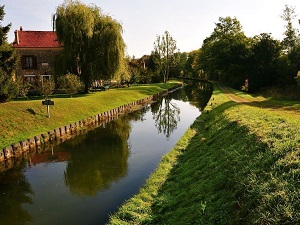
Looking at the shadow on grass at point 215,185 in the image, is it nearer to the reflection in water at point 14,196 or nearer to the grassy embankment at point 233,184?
the grassy embankment at point 233,184

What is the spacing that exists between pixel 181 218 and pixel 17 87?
21.2 meters

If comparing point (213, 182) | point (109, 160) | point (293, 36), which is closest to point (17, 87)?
point (109, 160)

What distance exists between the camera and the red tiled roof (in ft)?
132

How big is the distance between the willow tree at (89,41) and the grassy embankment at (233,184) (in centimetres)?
2380

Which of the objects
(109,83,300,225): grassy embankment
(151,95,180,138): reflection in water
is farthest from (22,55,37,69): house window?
(109,83,300,225): grassy embankment

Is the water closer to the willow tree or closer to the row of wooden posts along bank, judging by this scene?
the row of wooden posts along bank

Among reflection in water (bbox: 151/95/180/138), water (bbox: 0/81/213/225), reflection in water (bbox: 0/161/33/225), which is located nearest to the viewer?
reflection in water (bbox: 0/161/33/225)

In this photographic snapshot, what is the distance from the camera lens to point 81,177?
12.9 m

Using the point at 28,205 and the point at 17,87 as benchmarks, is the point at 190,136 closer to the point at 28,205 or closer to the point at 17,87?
the point at 28,205

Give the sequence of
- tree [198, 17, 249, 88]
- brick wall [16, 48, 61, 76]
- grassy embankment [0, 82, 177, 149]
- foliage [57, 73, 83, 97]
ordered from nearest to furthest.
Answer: grassy embankment [0, 82, 177, 149], foliage [57, 73, 83, 97], brick wall [16, 48, 61, 76], tree [198, 17, 249, 88]

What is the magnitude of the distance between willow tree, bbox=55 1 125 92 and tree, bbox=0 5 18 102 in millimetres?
6113

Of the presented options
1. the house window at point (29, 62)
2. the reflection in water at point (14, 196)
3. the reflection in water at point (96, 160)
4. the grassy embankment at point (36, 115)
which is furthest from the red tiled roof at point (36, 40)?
the reflection in water at point (14, 196)

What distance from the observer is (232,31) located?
6562cm

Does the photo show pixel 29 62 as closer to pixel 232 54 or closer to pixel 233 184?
pixel 232 54
